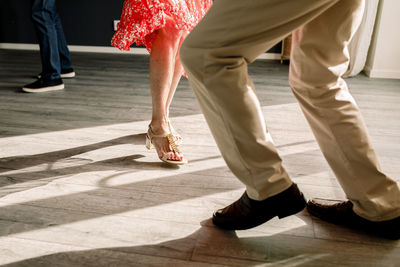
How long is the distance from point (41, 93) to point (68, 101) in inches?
11.0

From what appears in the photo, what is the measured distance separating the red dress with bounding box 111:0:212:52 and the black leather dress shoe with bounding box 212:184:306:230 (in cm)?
70

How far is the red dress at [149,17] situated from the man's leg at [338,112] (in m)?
0.54

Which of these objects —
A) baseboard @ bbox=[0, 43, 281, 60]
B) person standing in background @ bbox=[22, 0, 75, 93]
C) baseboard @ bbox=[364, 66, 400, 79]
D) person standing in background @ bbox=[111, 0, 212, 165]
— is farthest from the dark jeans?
baseboard @ bbox=[364, 66, 400, 79]

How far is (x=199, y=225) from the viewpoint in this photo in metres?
1.00

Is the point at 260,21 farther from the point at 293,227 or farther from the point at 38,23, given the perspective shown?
the point at 38,23

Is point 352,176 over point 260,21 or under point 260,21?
under

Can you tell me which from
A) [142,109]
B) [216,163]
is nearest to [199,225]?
[216,163]

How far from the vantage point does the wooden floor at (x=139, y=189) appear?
890 millimetres

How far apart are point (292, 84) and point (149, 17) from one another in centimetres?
61

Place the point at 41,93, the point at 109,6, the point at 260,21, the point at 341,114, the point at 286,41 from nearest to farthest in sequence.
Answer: the point at 260,21
the point at 341,114
the point at 41,93
the point at 286,41
the point at 109,6

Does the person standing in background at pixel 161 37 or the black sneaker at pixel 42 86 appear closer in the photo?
Answer: the person standing in background at pixel 161 37

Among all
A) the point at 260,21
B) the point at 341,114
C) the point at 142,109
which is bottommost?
the point at 142,109

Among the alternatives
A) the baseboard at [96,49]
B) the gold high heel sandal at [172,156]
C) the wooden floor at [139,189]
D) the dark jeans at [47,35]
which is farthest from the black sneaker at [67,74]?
the gold high heel sandal at [172,156]

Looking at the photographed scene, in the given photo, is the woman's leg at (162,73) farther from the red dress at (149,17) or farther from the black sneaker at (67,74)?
the black sneaker at (67,74)
